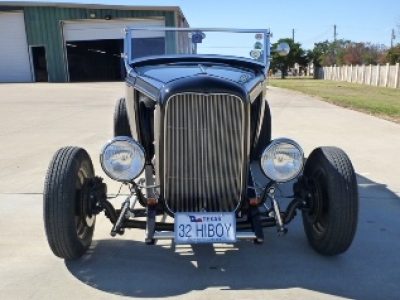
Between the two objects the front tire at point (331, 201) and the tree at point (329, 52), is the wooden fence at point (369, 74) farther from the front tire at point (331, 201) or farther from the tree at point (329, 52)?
the front tire at point (331, 201)

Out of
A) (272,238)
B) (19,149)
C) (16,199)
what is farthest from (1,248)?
(19,149)

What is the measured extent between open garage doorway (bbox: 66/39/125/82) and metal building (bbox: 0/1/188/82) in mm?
1225

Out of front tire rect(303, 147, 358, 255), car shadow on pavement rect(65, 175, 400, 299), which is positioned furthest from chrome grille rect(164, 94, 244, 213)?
front tire rect(303, 147, 358, 255)

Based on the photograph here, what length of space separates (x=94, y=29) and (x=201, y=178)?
26131mm

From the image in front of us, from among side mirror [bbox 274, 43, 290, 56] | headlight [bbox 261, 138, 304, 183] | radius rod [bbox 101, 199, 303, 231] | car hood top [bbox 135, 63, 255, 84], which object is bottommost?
radius rod [bbox 101, 199, 303, 231]

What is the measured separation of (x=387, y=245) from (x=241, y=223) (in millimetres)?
1316

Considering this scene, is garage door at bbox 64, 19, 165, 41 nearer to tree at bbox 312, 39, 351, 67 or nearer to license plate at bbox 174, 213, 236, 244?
license plate at bbox 174, 213, 236, 244

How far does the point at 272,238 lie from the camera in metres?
3.31

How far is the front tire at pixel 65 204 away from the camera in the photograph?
263cm

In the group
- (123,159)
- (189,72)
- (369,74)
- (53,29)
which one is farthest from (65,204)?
(369,74)

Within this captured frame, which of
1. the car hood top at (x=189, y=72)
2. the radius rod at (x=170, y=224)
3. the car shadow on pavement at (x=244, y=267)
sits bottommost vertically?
the car shadow on pavement at (x=244, y=267)

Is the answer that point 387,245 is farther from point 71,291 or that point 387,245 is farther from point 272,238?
point 71,291

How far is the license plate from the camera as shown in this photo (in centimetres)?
255

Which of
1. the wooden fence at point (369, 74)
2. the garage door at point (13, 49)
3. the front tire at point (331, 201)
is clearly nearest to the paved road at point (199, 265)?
the front tire at point (331, 201)
